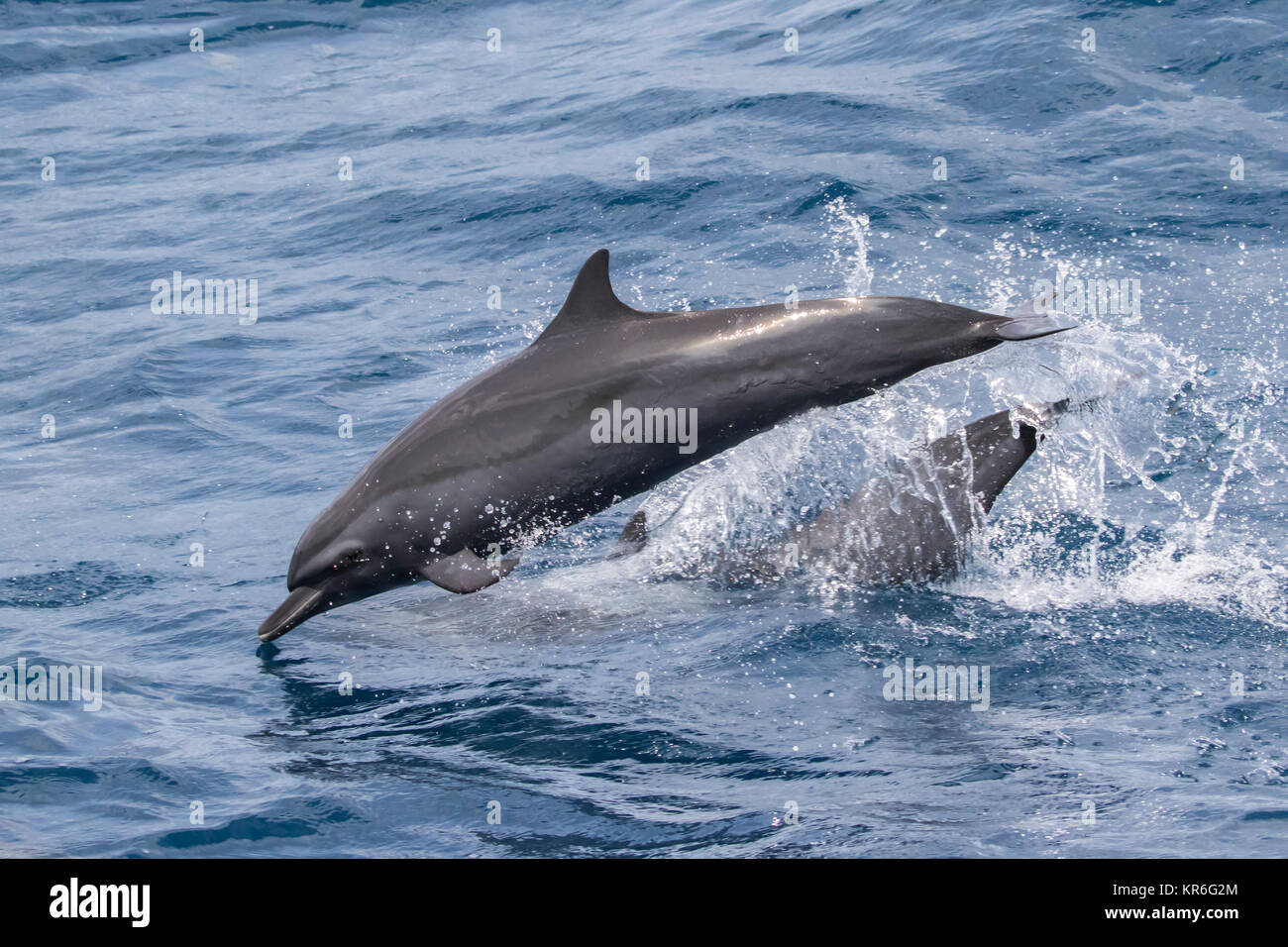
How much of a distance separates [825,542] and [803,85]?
1173 centimetres

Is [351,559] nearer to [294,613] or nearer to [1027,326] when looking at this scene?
[294,613]

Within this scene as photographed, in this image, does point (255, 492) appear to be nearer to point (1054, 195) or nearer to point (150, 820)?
point (150, 820)

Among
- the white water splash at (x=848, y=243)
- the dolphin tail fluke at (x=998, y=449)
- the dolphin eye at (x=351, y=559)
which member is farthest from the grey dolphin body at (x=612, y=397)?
the white water splash at (x=848, y=243)

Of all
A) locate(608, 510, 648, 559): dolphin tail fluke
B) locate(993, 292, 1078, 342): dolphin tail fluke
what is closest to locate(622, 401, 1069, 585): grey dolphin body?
locate(608, 510, 648, 559): dolphin tail fluke

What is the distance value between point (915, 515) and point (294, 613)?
4033 mm

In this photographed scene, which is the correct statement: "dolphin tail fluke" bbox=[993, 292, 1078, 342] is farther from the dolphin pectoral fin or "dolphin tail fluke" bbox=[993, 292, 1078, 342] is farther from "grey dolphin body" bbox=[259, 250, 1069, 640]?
the dolphin pectoral fin

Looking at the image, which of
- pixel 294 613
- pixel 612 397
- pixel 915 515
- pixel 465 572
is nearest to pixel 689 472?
pixel 915 515

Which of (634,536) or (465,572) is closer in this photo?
(465,572)

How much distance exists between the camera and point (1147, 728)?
728 cm

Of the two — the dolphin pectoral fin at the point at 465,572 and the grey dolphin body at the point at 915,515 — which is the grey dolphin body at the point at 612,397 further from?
the grey dolphin body at the point at 915,515

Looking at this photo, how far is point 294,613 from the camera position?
27.2 ft

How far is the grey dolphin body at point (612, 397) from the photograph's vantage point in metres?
7.62

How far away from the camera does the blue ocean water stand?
6.98 metres
